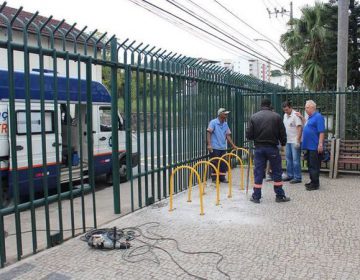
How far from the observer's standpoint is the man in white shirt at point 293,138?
28.1 feet

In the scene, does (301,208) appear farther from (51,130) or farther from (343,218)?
(51,130)

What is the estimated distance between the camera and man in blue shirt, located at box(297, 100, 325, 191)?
7980 mm

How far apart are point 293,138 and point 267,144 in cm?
190

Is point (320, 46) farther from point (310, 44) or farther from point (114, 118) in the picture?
point (114, 118)

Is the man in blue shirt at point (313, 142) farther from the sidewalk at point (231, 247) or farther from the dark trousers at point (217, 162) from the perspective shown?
the dark trousers at point (217, 162)

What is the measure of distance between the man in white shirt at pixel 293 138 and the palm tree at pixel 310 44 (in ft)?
44.4

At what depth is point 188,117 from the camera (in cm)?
810

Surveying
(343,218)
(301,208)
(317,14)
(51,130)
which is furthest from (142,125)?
(317,14)

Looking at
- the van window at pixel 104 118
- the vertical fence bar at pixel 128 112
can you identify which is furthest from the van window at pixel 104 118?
the vertical fence bar at pixel 128 112

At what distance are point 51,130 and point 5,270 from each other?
13.3 ft

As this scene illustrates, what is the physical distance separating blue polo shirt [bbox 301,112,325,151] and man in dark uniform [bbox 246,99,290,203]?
126 centimetres

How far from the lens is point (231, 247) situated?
4754 mm

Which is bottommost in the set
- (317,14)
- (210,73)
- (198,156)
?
(198,156)

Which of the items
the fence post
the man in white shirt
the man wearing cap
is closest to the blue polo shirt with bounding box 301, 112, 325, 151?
the man in white shirt
